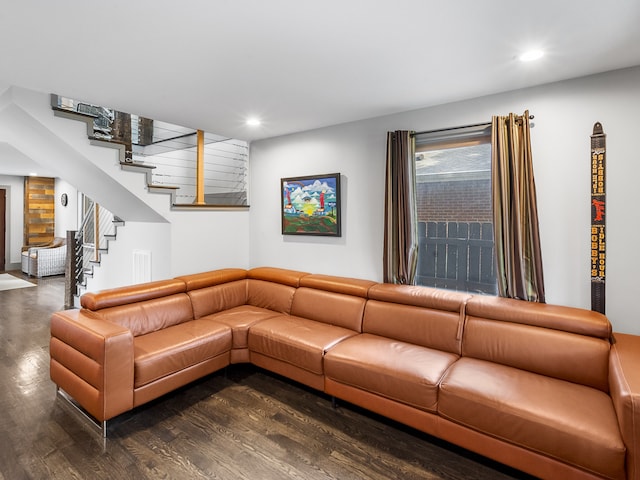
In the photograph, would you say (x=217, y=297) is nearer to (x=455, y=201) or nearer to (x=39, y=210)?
(x=455, y=201)

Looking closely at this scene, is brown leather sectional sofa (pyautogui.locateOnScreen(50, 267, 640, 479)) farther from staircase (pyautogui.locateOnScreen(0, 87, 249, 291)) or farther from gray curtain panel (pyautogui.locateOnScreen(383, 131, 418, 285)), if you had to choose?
staircase (pyautogui.locateOnScreen(0, 87, 249, 291))

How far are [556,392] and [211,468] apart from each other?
6.61 feet

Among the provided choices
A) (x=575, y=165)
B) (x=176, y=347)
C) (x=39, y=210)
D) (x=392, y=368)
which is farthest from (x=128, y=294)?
(x=39, y=210)

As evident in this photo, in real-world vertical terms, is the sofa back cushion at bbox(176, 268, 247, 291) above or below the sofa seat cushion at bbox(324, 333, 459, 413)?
above

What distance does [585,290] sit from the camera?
2469 mm

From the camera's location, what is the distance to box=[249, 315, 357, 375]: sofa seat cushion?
263 cm

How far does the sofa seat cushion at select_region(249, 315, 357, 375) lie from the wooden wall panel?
26.9 ft

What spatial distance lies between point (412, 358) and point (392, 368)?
0.22 m

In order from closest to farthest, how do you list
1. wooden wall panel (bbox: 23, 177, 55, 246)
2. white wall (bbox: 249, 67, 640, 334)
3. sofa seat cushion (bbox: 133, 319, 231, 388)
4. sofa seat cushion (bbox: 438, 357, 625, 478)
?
1. sofa seat cushion (bbox: 438, 357, 625, 478)
2. white wall (bbox: 249, 67, 640, 334)
3. sofa seat cushion (bbox: 133, 319, 231, 388)
4. wooden wall panel (bbox: 23, 177, 55, 246)

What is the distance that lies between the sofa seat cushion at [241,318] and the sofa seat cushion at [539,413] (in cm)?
175

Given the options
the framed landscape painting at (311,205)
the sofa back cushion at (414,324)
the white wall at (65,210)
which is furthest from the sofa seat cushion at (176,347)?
the white wall at (65,210)

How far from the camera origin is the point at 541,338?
227 centimetres

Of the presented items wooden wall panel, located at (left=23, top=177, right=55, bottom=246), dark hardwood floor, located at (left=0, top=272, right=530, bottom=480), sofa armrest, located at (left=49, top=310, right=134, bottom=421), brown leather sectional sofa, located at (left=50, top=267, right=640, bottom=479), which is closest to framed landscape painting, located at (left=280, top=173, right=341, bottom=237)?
brown leather sectional sofa, located at (left=50, top=267, right=640, bottom=479)

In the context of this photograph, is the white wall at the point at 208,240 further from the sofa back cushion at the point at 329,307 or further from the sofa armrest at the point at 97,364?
the sofa armrest at the point at 97,364
